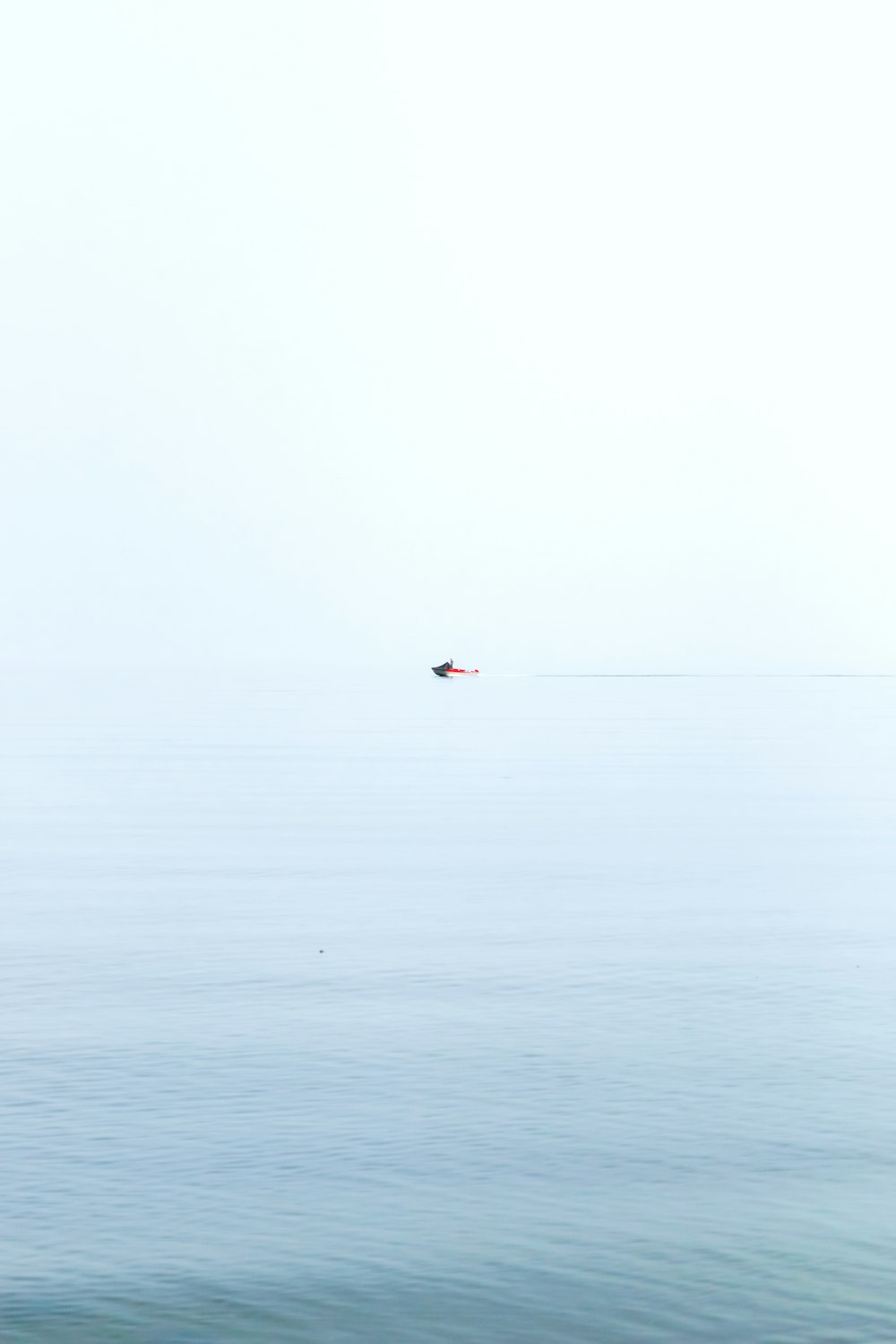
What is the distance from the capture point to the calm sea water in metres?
24.7

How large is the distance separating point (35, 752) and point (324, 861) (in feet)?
249

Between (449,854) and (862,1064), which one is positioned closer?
(862,1064)

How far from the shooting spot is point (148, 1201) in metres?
28.1

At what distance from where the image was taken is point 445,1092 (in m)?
34.7

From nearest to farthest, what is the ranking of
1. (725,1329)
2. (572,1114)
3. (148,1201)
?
(725,1329), (148,1201), (572,1114)

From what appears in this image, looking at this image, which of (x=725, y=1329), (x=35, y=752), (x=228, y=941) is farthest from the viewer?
(x=35, y=752)

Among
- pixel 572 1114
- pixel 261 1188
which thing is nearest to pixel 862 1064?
pixel 572 1114

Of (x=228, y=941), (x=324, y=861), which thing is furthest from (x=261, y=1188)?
(x=324, y=861)

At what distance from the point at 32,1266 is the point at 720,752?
12307 cm

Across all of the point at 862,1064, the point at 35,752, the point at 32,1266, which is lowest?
the point at 32,1266

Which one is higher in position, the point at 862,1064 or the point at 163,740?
the point at 163,740

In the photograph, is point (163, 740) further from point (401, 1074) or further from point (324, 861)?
point (401, 1074)

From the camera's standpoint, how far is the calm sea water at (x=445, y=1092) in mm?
24719

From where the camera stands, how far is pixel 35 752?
144 metres
